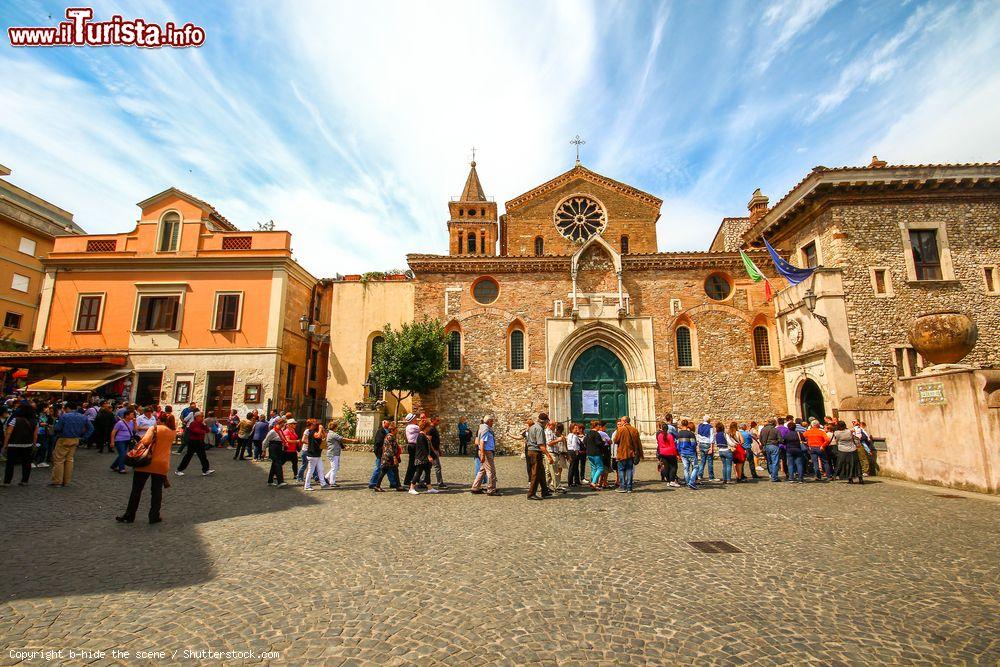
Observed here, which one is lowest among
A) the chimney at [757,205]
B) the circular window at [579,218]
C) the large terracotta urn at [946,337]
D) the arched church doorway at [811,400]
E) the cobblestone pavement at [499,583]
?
the cobblestone pavement at [499,583]

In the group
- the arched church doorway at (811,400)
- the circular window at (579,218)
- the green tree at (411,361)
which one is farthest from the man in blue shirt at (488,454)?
the circular window at (579,218)

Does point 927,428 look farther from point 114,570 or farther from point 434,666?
point 114,570

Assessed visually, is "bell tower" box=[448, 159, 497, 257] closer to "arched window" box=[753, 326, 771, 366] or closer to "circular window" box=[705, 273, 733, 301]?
Result: "circular window" box=[705, 273, 733, 301]

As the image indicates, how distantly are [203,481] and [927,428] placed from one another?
18295 mm

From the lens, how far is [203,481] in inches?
432

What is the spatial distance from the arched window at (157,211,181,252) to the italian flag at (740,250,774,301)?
2577 centimetres

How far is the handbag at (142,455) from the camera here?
7059 millimetres

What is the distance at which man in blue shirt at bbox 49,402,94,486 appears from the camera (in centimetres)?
928

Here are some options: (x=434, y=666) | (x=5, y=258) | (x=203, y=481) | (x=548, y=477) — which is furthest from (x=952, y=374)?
(x=5, y=258)

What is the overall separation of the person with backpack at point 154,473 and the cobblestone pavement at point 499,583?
0.32 m

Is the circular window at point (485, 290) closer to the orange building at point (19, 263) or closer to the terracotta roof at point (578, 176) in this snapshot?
the terracotta roof at point (578, 176)

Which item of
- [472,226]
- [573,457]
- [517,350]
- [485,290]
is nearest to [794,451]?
[573,457]

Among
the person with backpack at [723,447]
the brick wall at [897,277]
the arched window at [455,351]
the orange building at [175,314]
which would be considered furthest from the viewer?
the arched window at [455,351]

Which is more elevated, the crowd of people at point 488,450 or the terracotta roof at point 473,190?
the terracotta roof at point 473,190
